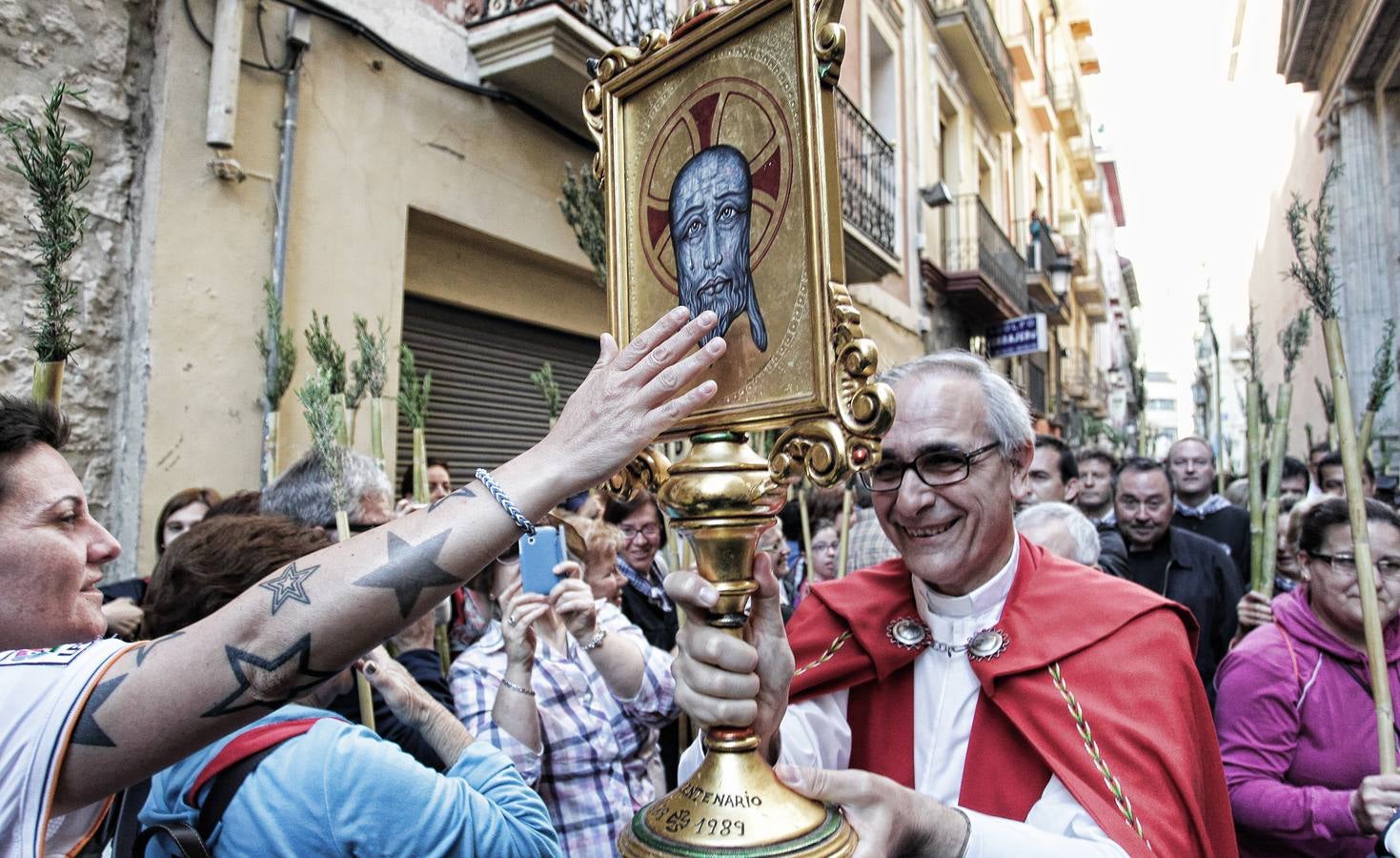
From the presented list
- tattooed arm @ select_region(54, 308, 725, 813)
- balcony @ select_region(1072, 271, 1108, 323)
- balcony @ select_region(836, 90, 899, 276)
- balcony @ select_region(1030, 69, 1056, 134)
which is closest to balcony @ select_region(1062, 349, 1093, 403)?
balcony @ select_region(1072, 271, 1108, 323)

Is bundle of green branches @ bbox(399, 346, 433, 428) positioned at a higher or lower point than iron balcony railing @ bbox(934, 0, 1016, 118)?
lower

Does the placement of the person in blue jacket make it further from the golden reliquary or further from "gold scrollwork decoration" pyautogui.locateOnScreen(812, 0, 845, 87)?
"gold scrollwork decoration" pyautogui.locateOnScreen(812, 0, 845, 87)

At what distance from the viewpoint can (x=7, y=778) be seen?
1.12 metres

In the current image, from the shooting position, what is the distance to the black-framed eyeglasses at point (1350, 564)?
2.48m

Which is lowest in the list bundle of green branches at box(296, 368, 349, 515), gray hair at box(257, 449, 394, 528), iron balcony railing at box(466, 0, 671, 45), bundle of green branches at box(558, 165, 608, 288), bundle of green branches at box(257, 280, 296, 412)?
gray hair at box(257, 449, 394, 528)

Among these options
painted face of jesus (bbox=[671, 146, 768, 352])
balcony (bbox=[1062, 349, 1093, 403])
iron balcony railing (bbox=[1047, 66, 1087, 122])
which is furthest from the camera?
balcony (bbox=[1062, 349, 1093, 403])

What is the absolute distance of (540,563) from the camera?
93.0 inches

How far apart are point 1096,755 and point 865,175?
30.4 ft

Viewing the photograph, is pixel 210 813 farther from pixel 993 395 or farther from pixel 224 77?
pixel 224 77

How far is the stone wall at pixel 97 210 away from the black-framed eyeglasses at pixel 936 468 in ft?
11.8

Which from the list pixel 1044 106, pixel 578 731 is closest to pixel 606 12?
pixel 578 731

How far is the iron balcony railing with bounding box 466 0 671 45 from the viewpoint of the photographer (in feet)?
18.5

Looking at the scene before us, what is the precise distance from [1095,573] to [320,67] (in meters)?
4.77

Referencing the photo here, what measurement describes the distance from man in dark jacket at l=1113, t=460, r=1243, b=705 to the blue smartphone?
2838 mm
